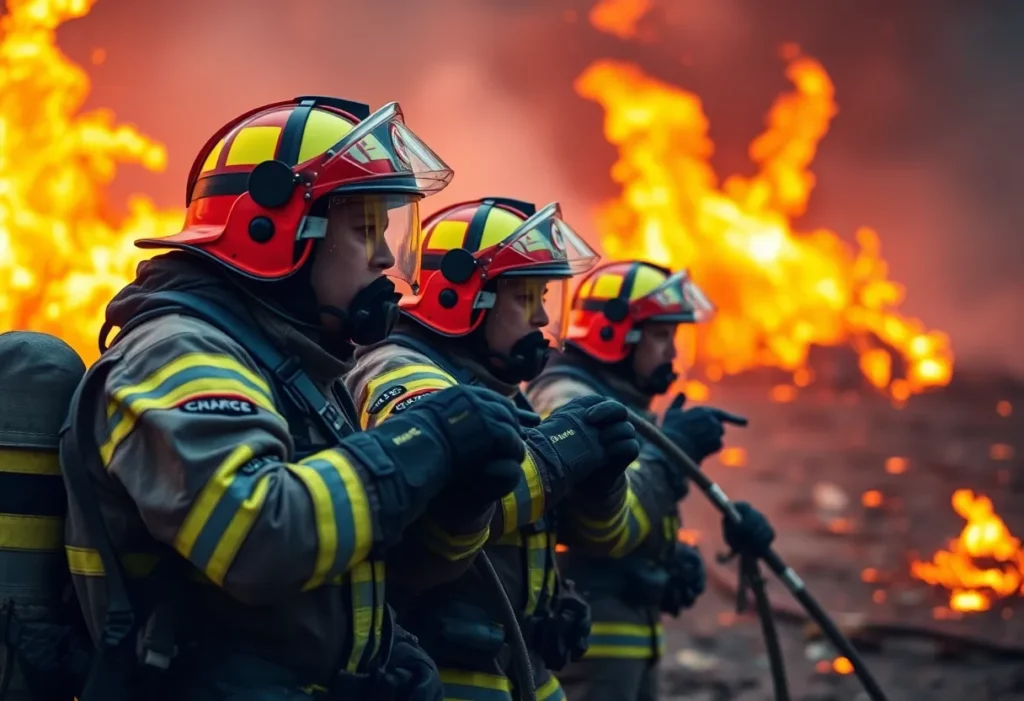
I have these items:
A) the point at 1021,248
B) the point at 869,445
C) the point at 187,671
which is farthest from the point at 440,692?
the point at 1021,248

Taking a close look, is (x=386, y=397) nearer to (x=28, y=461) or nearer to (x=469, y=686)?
(x=469, y=686)

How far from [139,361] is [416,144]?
1.15 m

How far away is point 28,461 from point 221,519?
59 cm

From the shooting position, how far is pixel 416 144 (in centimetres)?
357

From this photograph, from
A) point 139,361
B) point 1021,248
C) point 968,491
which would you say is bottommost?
point 139,361

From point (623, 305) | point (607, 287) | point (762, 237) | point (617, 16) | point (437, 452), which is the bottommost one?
point (437, 452)

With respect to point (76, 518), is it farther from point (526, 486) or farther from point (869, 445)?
point (869, 445)

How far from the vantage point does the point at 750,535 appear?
250 inches

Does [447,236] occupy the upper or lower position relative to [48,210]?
lower

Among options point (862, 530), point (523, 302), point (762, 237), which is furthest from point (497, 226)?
point (762, 237)

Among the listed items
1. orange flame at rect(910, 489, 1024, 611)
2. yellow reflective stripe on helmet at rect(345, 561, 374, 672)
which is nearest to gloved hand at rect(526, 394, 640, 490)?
yellow reflective stripe on helmet at rect(345, 561, 374, 672)

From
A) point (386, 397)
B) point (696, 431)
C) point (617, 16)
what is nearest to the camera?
point (386, 397)

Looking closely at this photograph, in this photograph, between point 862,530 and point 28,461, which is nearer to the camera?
point 28,461

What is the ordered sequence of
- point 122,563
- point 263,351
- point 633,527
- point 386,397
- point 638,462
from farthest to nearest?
point 638,462 < point 633,527 < point 386,397 < point 263,351 < point 122,563
